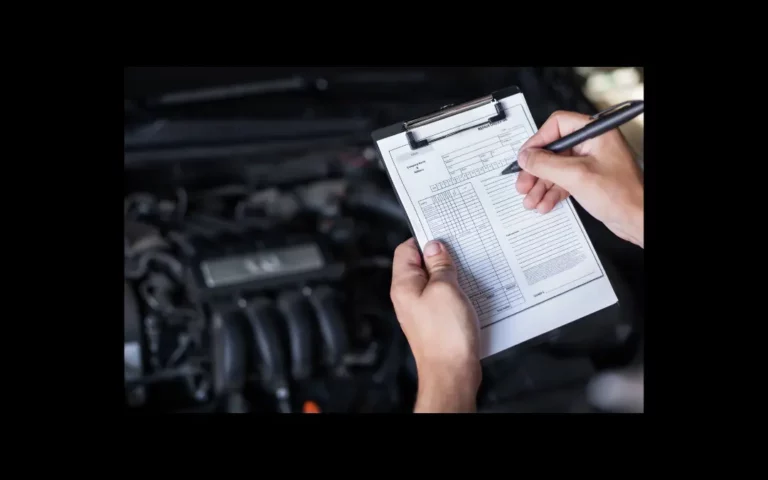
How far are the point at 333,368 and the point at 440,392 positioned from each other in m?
0.13

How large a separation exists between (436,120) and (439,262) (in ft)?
0.47

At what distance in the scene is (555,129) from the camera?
612mm

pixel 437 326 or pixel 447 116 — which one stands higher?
pixel 447 116

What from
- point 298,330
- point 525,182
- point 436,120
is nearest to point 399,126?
point 436,120

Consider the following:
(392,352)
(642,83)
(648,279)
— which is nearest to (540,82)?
(642,83)

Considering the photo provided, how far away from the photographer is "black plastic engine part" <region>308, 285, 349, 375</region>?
68 centimetres

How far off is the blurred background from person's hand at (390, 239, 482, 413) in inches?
1.1

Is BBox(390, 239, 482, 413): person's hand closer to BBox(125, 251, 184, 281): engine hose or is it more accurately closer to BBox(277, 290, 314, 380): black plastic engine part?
BBox(277, 290, 314, 380): black plastic engine part

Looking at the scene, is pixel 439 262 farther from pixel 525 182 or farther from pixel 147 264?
pixel 147 264

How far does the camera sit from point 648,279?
0.65 m

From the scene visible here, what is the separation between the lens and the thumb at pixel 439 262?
0.58 metres

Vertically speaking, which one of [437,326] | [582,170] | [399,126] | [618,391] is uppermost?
[399,126]

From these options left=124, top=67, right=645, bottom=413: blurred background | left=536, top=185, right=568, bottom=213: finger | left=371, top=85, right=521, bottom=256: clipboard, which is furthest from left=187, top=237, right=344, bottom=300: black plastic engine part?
left=536, top=185, right=568, bottom=213: finger

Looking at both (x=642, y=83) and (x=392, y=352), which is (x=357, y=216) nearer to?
(x=392, y=352)
